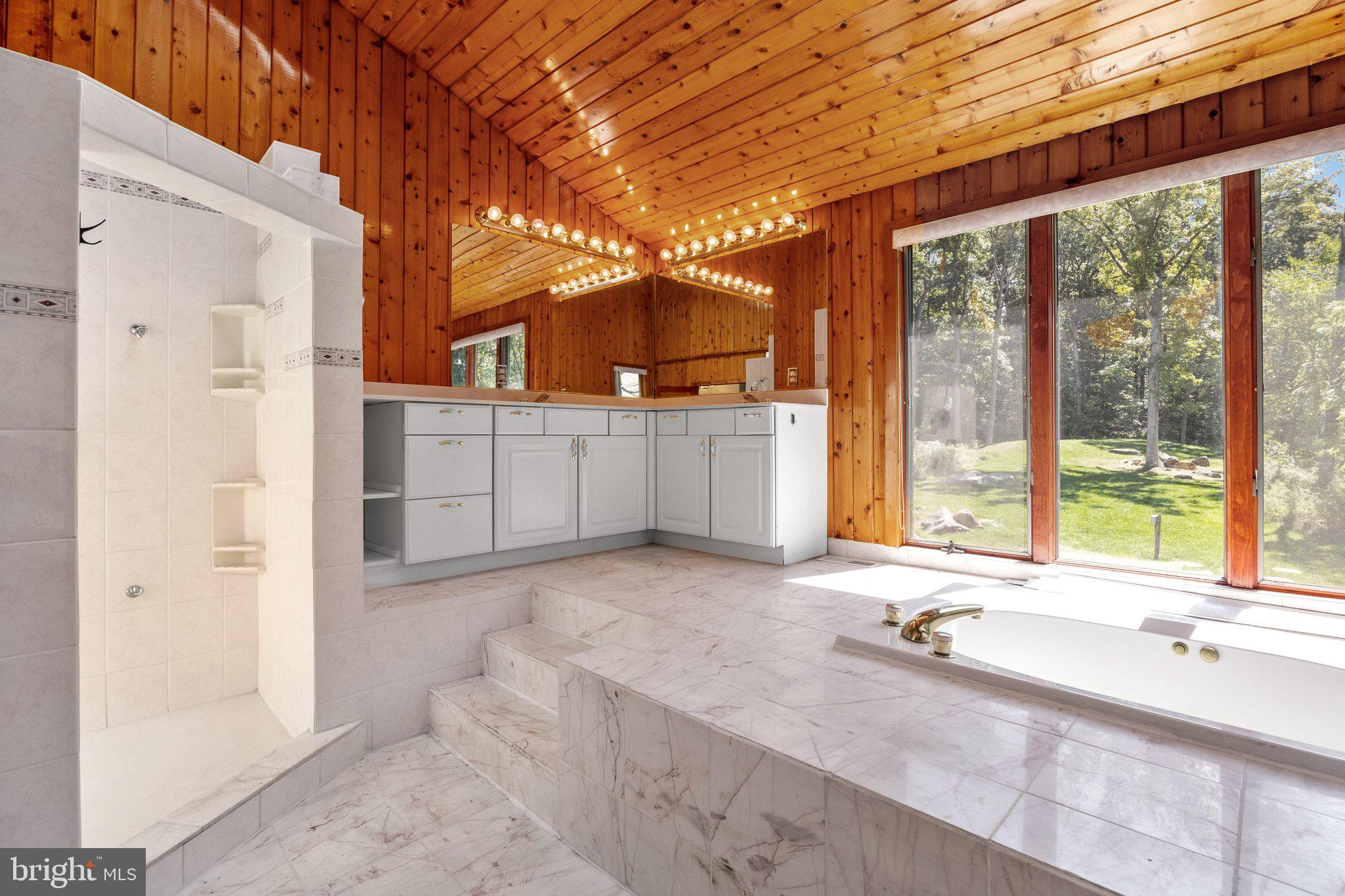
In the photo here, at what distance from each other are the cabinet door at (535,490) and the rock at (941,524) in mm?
2081

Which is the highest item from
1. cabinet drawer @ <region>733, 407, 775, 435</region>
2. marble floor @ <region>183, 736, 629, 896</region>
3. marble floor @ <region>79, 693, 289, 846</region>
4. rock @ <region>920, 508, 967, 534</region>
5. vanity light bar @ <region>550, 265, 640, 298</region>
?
vanity light bar @ <region>550, 265, 640, 298</region>

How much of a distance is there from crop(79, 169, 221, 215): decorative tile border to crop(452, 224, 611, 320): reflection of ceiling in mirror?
4.33 feet

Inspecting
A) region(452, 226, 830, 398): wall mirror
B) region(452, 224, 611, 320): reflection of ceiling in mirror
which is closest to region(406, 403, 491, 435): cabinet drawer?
region(452, 226, 830, 398): wall mirror

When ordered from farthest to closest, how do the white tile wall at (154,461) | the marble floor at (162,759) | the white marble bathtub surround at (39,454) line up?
the white tile wall at (154,461) → the marble floor at (162,759) → the white marble bathtub surround at (39,454)

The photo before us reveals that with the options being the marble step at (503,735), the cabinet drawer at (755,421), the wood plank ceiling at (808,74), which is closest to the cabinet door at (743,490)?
the cabinet drawer at (755,421)

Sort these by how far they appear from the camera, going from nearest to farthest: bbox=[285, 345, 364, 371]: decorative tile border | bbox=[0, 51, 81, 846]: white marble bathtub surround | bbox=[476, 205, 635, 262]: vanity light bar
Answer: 1. bbox=[0, 51, 81, 846]: white marble bathtub surround
2. bbox=[285, 345, 364, 371]: decorative tile border
3. bbox=[476, 205, 635, 262]: vanity light bar

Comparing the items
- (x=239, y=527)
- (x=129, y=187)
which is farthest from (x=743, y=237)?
(x=239, y=527)

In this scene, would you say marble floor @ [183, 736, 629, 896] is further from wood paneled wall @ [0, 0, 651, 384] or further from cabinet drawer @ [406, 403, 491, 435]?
wood paneled wall @ [0, 0, 651, 384]

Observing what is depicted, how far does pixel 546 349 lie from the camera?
3705mm

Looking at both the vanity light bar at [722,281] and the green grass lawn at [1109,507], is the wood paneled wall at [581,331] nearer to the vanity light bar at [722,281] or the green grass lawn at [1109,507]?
the vanity light bar at [722,281]

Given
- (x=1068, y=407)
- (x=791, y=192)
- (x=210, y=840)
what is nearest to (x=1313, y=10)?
(x=1068, y=407)

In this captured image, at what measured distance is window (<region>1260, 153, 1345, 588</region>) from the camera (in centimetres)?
239

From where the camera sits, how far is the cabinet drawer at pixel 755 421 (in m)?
3.29

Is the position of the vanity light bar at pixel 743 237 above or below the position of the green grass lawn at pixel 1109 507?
above
